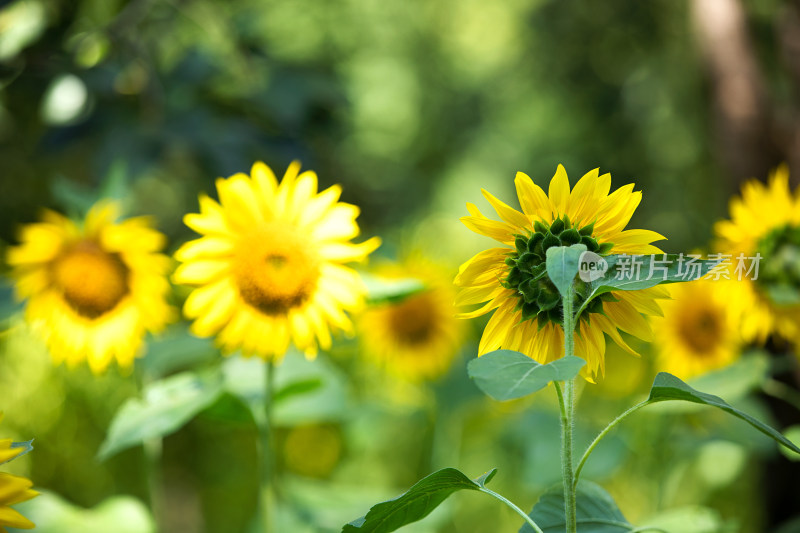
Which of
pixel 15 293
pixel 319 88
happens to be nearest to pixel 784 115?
pixel 319 88

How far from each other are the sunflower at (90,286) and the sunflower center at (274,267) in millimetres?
175

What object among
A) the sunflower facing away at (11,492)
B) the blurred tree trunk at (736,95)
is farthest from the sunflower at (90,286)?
the blurred tree trunk at (736,95)

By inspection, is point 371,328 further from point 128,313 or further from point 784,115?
point 784,115

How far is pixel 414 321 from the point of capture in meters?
0.95

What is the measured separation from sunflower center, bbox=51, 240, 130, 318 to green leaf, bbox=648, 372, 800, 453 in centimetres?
52

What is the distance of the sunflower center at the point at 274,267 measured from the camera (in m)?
0.50

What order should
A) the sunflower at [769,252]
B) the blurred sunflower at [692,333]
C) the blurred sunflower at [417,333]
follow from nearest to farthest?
the sunflower at [769,252] < the blurred sunflower at [692,333] < the blurred sunflower at [417,333]

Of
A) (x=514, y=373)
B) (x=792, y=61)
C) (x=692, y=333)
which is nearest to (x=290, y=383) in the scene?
(x=514, y=373)

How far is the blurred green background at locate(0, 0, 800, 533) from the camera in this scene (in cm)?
81

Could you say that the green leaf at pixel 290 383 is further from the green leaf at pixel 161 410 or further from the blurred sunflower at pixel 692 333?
the blurred sunflower at pixel 692 333

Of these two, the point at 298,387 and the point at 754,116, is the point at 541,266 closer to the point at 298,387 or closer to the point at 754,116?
the point at 298,387

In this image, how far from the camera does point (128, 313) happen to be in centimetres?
65

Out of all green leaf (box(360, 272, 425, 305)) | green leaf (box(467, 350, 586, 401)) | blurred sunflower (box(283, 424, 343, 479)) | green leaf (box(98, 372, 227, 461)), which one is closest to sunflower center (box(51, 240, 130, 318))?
green leaf (box(98, 372, 227, 461))

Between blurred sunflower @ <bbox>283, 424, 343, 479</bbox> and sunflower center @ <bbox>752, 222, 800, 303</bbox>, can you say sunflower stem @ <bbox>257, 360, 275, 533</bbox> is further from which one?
blurred sunflower @ <bbox>283, 424, 343, 479</bbox>
